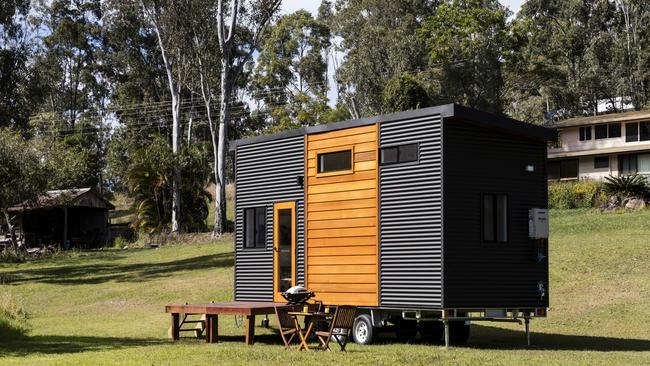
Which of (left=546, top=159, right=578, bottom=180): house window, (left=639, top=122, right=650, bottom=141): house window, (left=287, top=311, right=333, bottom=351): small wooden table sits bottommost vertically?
(left=287, top=311, right=333, bottom=351): small wooden table

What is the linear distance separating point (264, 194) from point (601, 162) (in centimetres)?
3291

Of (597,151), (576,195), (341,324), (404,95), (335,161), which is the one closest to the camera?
(341,324)

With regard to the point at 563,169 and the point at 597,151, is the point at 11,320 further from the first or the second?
the point at 563,169

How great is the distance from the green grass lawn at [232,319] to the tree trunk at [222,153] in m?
2.86

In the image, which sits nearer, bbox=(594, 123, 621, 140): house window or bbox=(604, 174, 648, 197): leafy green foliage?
bbox=(604, 174, 648, 197): leafy green foliage

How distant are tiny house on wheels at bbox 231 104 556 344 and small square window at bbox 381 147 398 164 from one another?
2cm

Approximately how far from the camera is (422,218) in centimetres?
1614

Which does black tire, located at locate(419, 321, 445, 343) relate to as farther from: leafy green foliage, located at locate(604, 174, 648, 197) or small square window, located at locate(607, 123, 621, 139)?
small square window, located at locate(607, 123, 621, 139)

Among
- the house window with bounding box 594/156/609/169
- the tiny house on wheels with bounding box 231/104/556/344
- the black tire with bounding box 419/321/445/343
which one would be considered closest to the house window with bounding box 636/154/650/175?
the house window with bounding box 594/156/609/169

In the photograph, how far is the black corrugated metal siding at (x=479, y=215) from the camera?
1589 cm

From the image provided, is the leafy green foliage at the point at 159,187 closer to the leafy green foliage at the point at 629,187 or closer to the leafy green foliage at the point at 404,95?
the leafy green foliage at the point at 404,95

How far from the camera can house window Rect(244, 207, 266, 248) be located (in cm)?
1945

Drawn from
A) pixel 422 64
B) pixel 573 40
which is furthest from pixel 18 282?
pixel 573 40

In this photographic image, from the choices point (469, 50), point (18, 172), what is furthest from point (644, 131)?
point (18, 172)
